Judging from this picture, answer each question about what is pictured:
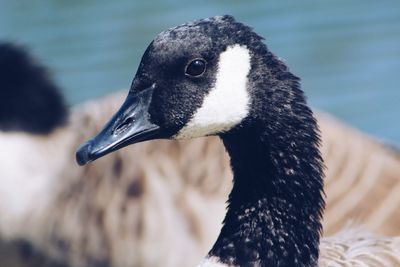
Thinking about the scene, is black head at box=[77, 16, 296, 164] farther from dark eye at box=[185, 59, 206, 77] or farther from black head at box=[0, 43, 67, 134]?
black head at box=[0, 43, 67, 134]

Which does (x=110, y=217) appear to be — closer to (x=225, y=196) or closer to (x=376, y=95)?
(x=225, y=196)

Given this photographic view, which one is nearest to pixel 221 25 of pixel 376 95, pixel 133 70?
pixel 376 95

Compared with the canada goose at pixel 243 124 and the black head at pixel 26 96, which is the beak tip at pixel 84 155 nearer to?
the canada goose at pixel 243 124

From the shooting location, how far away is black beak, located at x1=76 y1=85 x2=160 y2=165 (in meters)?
5.03

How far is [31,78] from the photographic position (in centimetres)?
871

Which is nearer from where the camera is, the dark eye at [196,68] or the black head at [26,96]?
the dark eye at [196,68]

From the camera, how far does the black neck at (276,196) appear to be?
16.9 feet

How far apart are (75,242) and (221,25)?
3.46 m

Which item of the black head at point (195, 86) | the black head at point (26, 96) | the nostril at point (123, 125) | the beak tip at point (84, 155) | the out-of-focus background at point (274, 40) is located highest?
the out-of-focus background at point (274, 40)

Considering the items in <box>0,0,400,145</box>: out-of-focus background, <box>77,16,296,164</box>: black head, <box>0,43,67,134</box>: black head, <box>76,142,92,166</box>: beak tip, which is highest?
<box>0,0,400,145</box>: out-of-focus background

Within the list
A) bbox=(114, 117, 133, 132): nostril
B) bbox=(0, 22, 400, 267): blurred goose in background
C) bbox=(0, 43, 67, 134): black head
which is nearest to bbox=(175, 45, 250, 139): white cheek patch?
bbox=(114, 117, 133, 132): nostril

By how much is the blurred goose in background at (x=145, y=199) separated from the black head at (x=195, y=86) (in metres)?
2.37

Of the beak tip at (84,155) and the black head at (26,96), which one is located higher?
the black head at (26,96)

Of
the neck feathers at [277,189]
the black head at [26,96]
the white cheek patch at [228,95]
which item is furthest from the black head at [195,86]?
the black head at [26,96]
